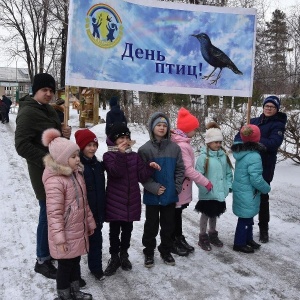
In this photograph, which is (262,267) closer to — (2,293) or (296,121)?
(2,293)

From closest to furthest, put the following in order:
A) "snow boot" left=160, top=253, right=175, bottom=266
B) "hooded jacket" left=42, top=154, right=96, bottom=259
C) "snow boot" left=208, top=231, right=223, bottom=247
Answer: "hooded jacket" left=42, top=154, right=96, bottom=259
"snow boot" left=160, top=253, right=175, bottom=266
"snow boot" left=208, top=231, right=223, bottom=247

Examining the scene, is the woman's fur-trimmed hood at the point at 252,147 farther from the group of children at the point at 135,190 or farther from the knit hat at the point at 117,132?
the knit hat at the point at 117,132

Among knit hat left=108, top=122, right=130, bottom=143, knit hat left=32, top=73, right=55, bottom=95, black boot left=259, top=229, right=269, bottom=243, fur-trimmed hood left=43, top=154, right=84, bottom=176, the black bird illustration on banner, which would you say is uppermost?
the black bird illustration on banner

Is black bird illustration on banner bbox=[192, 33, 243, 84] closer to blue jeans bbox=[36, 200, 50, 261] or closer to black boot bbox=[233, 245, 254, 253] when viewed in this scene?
black boot bbox=[233, 245, 254, 253]

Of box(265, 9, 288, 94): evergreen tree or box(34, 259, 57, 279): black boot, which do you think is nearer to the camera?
box(34, 259, 57, 279): black boot

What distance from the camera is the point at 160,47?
449 cm

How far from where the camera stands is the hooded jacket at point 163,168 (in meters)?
3.61

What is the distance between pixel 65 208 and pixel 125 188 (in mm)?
716

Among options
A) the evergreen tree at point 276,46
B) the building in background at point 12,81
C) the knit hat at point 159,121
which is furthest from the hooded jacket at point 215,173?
the building in background at point 12,81

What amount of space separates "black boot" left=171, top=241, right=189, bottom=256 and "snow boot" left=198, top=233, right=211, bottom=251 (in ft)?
0.81

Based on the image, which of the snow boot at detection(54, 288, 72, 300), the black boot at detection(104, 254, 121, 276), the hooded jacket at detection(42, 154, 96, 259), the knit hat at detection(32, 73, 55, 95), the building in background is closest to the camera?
the hooded jacket at detection(42, 154, 96, 259)

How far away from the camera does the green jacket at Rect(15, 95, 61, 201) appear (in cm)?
322

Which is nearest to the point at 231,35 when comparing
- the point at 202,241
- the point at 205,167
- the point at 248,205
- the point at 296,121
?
the point at 205,167

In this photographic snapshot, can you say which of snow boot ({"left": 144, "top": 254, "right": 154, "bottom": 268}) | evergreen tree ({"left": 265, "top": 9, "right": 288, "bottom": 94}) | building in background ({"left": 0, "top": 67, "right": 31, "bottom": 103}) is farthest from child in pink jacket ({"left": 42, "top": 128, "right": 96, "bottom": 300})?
building in background ({"left": 0, "top": 67, "right": 31, "bottom": 103})
